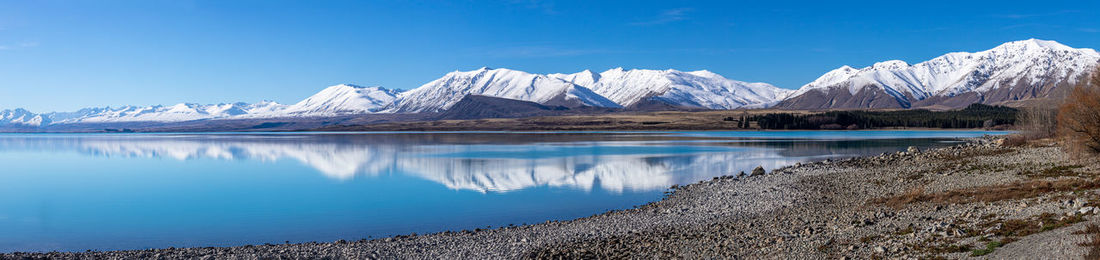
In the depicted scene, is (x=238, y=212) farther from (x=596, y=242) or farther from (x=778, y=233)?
(x=778, y=233)

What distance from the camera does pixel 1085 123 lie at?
29016 millimetres

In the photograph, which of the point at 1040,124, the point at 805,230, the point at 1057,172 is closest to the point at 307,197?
the point at 805,230

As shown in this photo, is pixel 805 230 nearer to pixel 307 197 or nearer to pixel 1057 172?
pixel 1057 172

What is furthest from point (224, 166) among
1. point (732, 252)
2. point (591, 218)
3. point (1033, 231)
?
point (1033, 231)

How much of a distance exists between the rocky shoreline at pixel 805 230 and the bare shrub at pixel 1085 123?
52.1 inches

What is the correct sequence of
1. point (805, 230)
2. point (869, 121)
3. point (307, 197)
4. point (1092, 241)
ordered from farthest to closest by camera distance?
point (869, 121), point (307, 197), point (805, 230), point (1092, 241)

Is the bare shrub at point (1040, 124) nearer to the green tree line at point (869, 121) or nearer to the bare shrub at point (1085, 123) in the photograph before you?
the bare shrub at point (1085, 123)

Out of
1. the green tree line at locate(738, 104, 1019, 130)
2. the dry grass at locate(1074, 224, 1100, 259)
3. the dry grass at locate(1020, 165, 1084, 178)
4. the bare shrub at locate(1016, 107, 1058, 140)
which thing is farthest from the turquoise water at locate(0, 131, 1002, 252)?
the green tree line at locate(738, 104, 1019, 130)

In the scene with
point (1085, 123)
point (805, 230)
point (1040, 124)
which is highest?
point (1085, 123)

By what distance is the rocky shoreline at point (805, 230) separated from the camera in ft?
43.4

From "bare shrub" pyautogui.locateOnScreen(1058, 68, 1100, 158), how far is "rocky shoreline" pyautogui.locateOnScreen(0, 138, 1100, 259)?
132 cm

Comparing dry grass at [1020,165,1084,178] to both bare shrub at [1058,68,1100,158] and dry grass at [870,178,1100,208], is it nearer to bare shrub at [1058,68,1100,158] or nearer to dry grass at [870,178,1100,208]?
bare shrub at [1058,68,1100,158]

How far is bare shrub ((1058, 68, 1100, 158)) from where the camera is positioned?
2871 cm

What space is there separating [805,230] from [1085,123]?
2041 cm
